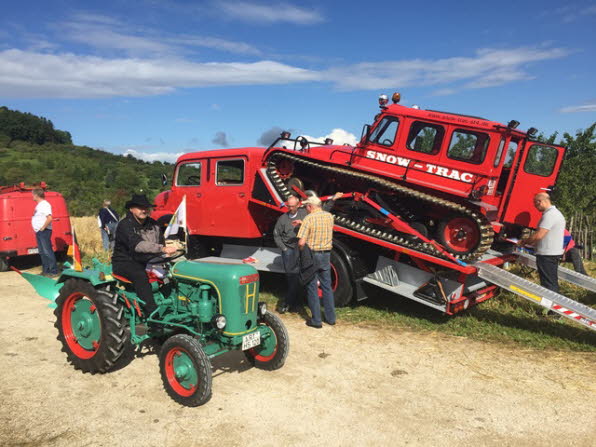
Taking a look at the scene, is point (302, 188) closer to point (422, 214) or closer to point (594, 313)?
point (422, 214)

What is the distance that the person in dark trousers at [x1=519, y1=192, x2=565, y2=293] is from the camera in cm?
620

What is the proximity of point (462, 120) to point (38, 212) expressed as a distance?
895 centimetres

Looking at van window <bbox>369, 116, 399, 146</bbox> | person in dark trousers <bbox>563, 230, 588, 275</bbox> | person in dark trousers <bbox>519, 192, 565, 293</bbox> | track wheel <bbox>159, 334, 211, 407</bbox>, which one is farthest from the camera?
person in dark trousers <bbox>563, 230, 588, 275</bbox>

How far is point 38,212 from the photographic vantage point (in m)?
9.48

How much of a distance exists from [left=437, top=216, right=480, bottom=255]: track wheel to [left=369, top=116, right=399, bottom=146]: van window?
1815mm

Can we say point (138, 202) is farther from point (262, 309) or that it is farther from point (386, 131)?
point (386, 131)

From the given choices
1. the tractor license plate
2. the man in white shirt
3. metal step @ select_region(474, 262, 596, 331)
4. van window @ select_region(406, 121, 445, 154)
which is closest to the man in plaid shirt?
the tractor license plate

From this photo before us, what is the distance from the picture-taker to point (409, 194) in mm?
6801

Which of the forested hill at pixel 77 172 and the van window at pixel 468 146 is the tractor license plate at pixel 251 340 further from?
the forested hill at pixel 77 172

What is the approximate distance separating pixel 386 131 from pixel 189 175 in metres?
4.24

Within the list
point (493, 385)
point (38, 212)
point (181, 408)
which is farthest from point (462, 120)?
point (38, 212)

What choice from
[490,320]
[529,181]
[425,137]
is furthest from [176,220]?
[529,181]

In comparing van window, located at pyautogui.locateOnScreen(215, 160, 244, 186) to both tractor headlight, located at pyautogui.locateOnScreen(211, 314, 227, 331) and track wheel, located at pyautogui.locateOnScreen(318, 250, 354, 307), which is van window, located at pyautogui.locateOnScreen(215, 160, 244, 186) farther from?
tractor headlight, located at pyautogui.locateOnScreen(211, 314, 227, 331)

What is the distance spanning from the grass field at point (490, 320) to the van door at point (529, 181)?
4.69 feet
